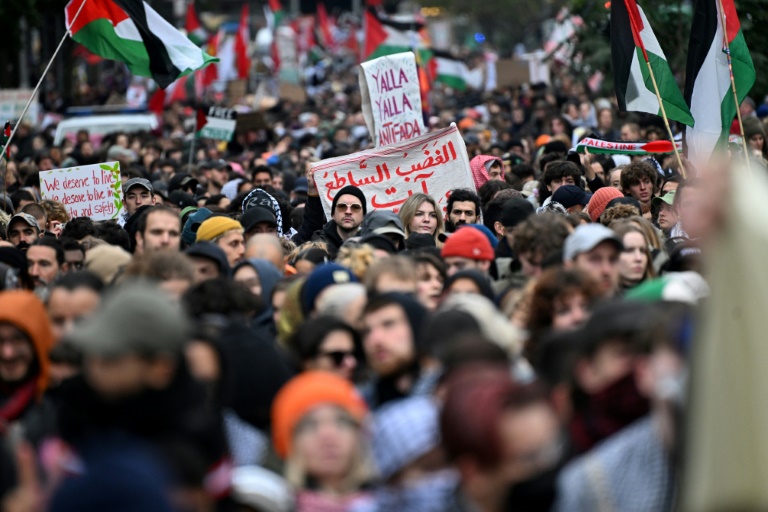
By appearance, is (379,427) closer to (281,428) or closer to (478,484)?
(281,428)

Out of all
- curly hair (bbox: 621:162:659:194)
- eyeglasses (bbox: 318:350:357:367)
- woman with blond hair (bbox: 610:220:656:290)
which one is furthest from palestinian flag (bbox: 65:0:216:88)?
eyeglasses (bbox: 318:350:357:367)

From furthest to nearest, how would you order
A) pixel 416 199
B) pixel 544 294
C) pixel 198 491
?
1. pixel 416 199
2. pixel 544 294
3. pixel 198 491

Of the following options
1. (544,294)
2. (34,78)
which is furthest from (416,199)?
(34,78)

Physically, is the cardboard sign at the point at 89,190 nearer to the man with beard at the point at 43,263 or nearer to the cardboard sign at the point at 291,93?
the man with beard at the point at 43,263

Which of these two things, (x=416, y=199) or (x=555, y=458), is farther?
(x=416, y=199)

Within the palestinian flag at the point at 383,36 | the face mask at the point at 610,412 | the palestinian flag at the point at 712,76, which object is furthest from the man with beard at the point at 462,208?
the palestinian flag at the point at 383,36

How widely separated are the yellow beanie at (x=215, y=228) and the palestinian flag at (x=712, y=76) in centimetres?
380

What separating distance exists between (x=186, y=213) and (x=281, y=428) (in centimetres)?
751

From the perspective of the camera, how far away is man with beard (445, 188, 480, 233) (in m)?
10.8

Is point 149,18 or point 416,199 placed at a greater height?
point 149,18

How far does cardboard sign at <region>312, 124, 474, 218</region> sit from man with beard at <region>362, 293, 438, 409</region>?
681cm

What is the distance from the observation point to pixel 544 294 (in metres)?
5.98

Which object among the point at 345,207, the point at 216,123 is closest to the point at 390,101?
the point at 345,207

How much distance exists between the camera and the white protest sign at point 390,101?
14.8 m
